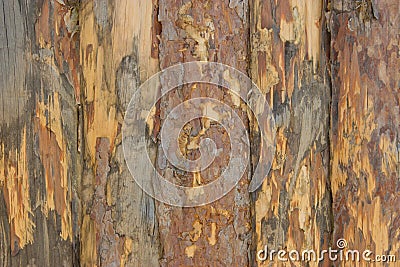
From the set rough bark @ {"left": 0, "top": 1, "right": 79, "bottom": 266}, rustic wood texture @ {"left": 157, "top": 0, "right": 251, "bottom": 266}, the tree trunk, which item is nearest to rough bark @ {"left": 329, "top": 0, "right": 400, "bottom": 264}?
the tree trunk

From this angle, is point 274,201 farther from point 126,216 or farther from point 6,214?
point 6,214

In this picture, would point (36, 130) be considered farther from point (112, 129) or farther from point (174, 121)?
point (174, 121)

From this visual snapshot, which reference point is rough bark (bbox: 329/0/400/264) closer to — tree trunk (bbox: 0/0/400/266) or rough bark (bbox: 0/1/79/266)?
tree trunk (bbox: 0/0/400/266)

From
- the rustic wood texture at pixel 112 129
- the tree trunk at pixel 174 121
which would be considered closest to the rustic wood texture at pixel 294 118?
the tree trunk at pixel 174 121

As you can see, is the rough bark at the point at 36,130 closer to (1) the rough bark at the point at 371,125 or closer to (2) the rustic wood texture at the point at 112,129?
(2) the rustic wood texture at the point at 112,129

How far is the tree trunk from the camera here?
1586mm

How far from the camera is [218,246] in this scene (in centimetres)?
161

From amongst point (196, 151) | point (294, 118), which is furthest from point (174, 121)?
point (294, 118)

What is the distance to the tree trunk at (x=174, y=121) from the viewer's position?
159 centimetres

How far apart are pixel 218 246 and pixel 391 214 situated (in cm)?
48

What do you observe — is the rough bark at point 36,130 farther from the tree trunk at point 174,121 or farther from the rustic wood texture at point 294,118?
the rustic wood texture at point 294,118

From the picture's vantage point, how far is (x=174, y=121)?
160 centimetres

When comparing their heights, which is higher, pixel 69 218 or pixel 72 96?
pixel 72 96

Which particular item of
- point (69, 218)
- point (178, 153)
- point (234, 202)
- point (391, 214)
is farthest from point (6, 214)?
point (391, 214)
